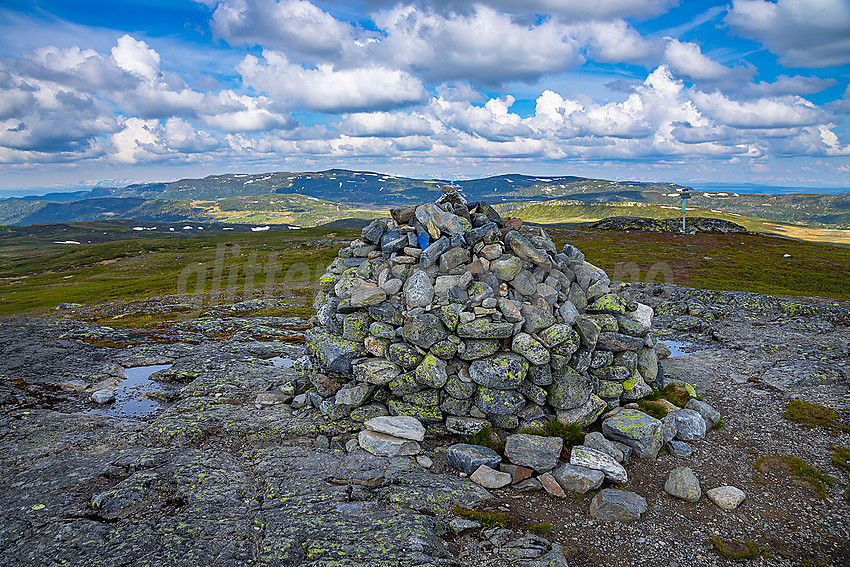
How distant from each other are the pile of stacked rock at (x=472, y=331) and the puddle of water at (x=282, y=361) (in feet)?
23.7

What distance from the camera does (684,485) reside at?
39.4 feet

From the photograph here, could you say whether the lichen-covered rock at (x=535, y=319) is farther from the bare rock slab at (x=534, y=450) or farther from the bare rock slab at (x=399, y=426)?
the bare rock slab at (x=399, y=426)

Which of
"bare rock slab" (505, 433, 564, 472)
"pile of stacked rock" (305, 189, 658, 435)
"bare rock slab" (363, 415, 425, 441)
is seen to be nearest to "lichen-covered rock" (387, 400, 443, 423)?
"pile of stacked rock" (305, 189, 658, 435)

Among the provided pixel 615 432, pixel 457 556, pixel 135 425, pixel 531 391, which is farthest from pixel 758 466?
pixel 135 425

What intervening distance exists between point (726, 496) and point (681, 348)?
59.8 feet

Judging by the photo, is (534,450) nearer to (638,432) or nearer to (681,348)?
(638,432)

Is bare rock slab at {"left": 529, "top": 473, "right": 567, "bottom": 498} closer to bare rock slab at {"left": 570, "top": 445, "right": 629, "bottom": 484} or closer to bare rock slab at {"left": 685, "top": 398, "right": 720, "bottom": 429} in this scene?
bare rock slab at {"left": 570, "top": 445, "right": 629, "bottom": 484}

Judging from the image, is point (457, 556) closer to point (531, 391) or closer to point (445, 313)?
point (531, 391)

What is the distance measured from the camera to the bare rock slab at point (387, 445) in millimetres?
13778

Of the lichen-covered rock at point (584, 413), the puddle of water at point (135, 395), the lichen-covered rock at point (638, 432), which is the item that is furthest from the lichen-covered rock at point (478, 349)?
the puddle of water at point (135, 395)

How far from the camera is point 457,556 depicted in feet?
31.4

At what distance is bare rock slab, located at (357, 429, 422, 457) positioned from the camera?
13778 millimetres

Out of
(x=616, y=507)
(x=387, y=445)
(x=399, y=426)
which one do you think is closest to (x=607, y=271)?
(x=399, y=426)

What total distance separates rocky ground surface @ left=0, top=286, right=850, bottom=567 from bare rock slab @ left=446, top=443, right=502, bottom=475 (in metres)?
0.42
